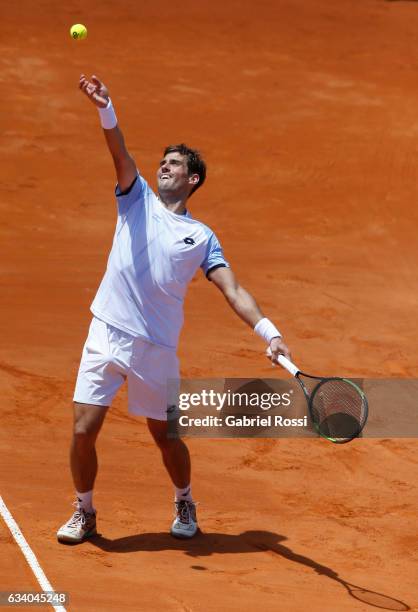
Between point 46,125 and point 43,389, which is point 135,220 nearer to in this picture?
point 43,389

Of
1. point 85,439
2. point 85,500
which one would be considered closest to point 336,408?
point 85,439

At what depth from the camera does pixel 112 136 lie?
6.59m

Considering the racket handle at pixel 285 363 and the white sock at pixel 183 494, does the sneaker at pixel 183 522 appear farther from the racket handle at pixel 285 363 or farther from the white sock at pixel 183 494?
the racket handle at pixel 285 363

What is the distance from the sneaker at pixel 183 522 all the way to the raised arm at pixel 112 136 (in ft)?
6.56

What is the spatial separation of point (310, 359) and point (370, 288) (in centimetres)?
181

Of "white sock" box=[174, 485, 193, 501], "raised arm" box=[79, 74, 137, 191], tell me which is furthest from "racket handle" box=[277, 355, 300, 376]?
"raised arm" box=[79, 74, 137, 191]

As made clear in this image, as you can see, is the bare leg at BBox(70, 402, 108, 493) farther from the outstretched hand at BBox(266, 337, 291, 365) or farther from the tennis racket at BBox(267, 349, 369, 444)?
the tennis racket at BBox(267, 349, 369, 444)

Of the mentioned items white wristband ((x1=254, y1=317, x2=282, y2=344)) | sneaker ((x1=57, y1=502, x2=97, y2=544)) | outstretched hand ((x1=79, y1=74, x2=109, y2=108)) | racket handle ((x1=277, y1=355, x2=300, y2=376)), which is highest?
Answer: outstretched hand ((x1=79, y1=74, x2=109, y2=108))

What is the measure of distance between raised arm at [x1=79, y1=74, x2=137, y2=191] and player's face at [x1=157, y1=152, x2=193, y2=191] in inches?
9.3

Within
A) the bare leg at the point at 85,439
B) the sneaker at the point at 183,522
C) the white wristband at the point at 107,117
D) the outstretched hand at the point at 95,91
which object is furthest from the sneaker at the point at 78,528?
the outstretched hand at the point at 95,91

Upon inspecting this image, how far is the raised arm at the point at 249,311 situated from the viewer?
20.8 ft

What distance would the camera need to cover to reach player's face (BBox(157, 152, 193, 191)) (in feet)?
22.5

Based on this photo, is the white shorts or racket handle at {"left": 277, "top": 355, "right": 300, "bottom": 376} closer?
racket handle at {"left": 277, "top": 355, "right": 300, "bottom": 376}

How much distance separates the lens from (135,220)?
6.73m
